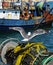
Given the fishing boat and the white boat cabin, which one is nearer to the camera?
the fishing boat

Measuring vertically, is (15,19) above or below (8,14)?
below

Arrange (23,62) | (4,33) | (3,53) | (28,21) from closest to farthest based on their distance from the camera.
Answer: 1. (23,62)
2. (3,53)
3. (4,33)
4. (28,21)

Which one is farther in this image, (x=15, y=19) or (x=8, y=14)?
(x=15, y=19)

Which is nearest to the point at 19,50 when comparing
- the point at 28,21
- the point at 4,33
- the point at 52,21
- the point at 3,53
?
the point at 3,53

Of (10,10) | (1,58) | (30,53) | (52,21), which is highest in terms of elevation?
(30,53)

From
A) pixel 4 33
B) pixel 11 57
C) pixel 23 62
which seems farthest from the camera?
pixel 4 33

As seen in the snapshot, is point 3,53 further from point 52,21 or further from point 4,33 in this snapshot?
point 52,21

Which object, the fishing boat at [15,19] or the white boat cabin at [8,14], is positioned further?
the white boat cabin at [8,14]

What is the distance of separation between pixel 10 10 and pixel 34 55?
26.2 meters

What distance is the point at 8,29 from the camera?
3481 cm

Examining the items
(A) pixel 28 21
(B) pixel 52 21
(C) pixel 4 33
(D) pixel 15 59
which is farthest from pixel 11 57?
(B) pixel 52 21

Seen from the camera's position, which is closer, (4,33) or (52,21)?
(4,33)

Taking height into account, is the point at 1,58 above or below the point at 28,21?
above

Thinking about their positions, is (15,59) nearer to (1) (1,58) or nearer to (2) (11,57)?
(2) (11,57)
